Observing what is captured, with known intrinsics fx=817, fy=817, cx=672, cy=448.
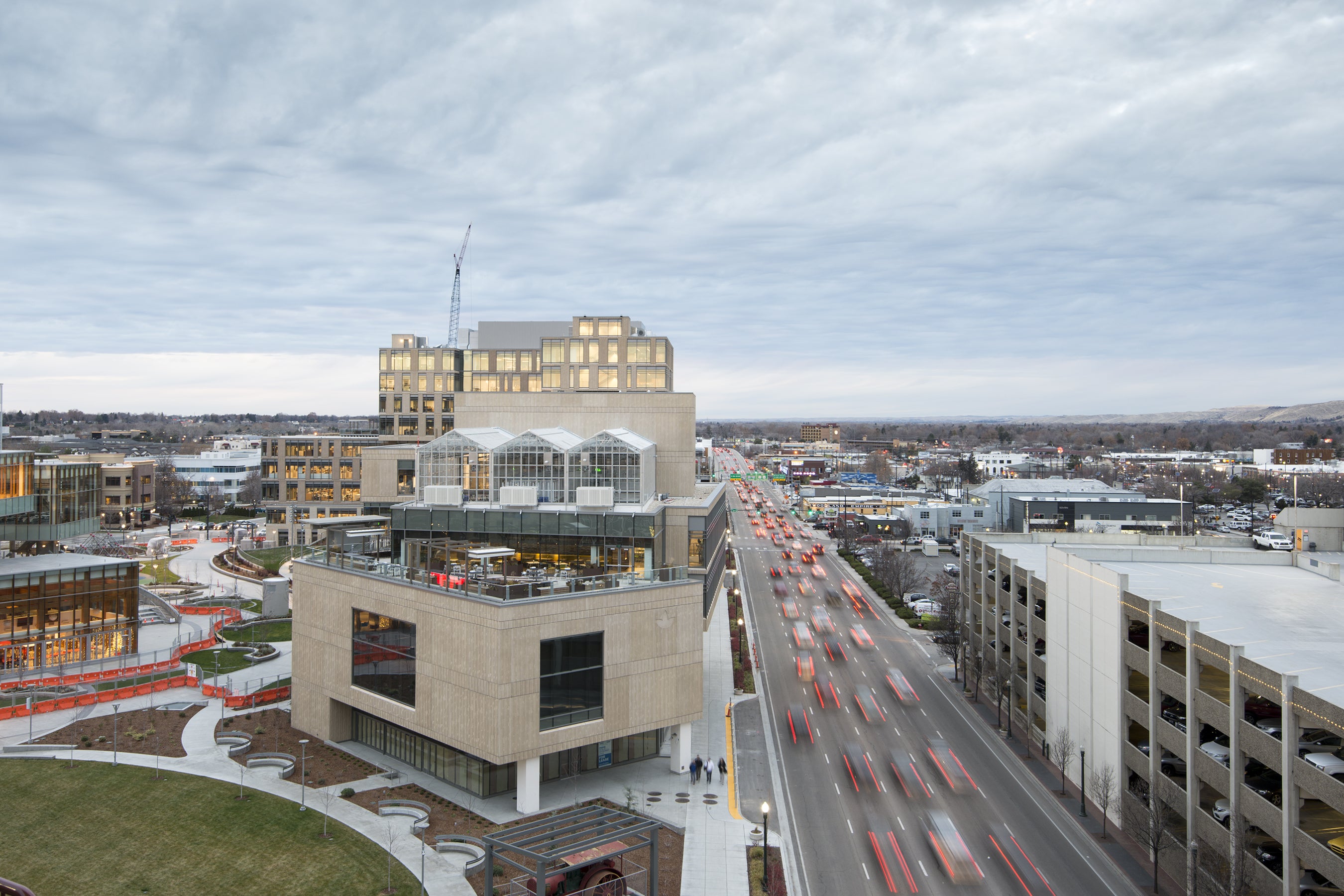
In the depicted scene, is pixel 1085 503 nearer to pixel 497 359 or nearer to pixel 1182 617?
pixel 497 359

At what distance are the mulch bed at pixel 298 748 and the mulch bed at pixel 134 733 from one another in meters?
2.58

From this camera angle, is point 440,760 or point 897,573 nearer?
point 440,760

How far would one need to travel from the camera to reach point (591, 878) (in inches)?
1141

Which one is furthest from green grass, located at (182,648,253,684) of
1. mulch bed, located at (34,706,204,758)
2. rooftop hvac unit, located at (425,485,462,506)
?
rooftop hvac unit, located at (425,485,462,506)

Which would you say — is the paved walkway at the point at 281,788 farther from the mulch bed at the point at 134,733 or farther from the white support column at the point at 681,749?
the white support column at the point at 681,749

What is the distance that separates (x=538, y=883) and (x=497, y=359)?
82912mm

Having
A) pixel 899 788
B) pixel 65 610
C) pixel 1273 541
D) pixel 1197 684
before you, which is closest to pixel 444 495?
pixel 899 788

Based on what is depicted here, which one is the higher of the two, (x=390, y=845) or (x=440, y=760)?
(x=440, y=760)

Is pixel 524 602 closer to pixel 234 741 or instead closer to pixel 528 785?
pixel 528 785

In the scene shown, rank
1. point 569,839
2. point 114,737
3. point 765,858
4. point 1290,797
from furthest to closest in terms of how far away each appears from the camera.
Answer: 1. point 114,737
2. point 765,858
3. point 569,839
4. point 1290,797

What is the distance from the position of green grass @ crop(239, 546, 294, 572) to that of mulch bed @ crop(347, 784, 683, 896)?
235 ft

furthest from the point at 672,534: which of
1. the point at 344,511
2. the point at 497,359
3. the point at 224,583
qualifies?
the point at 344,511

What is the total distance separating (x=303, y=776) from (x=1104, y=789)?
37.7 metres

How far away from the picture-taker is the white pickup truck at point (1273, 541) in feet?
353
